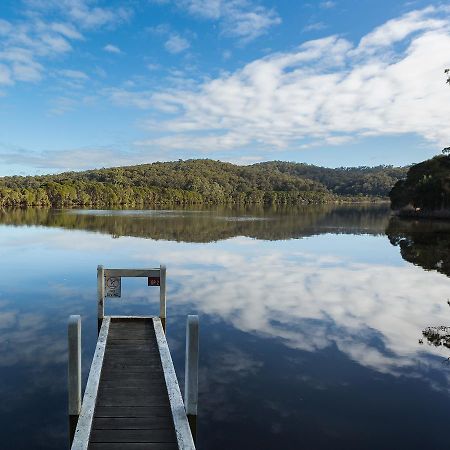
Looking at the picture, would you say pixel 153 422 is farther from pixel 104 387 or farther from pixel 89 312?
pixel 89 312

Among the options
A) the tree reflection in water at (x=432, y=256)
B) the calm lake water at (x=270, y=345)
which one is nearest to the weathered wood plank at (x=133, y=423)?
the calm lake water at (x=270, y=345)

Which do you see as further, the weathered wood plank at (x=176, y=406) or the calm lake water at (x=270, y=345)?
the calm lake water at (x=270, y=345)

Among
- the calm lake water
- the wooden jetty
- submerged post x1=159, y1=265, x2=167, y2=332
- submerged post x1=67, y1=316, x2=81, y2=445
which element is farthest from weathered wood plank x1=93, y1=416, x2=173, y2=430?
submerged post x1=159, y1=265, x2=167, y2=332

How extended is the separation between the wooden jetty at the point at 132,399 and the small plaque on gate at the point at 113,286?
6.81 ft

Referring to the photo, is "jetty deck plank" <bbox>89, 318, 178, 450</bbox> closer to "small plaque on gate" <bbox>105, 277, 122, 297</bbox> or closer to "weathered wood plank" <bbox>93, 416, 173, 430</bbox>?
"weathered wood plank" <bbox>93, 416, 173, 430</bbox>

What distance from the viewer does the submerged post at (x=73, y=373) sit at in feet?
22.1

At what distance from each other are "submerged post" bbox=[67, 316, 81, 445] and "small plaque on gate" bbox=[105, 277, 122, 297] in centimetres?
440

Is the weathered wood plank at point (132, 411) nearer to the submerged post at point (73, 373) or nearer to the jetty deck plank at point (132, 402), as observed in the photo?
the jetty deck plank at point (132, 402)

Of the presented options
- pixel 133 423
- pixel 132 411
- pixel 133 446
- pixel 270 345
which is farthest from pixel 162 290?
pixel 133 446

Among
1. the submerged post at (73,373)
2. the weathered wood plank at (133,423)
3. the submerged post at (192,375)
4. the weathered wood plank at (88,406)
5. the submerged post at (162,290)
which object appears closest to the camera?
the weathered wood plank at (88,406)

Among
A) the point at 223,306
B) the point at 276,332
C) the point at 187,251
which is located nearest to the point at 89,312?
the point at 223,306

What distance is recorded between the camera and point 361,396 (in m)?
8.41

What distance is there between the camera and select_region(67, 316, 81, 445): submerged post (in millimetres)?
6727

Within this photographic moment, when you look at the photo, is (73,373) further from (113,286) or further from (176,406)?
(113,286)
